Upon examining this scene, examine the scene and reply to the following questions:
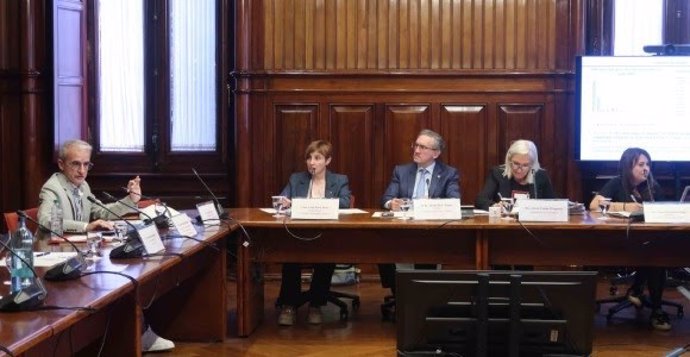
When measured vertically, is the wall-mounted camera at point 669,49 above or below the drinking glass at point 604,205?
above

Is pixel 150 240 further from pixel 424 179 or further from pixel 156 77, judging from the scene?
pixel 156 77

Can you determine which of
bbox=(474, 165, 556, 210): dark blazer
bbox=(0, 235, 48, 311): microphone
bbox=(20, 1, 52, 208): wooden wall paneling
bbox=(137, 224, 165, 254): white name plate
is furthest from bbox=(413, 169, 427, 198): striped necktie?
bbox=(0, 235, 48, 311): microphone

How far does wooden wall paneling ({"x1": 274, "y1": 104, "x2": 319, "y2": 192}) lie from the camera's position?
6922 millimetres

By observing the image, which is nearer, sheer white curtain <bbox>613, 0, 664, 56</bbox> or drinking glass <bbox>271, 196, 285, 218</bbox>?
drinking glass <bbox>271, 196, 285, 218</bbox>

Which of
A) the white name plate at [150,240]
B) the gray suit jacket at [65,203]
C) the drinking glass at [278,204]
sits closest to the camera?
the white name plate at [150,240]

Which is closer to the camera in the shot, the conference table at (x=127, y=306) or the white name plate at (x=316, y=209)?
the conference table at (x=127, y=306)

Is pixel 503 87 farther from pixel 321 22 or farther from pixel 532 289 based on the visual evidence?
pixel 532 289

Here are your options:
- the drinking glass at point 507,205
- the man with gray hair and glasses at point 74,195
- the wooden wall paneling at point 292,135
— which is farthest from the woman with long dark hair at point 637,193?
the man with gray hair and glasses at point 74,195

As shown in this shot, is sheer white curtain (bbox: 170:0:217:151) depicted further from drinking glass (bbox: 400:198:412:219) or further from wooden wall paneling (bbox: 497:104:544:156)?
drinking glass (bbox: 400:198:412:219)

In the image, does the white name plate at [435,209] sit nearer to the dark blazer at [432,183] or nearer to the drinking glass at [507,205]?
the drinking glass at [507,205]

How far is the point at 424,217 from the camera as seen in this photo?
503cm

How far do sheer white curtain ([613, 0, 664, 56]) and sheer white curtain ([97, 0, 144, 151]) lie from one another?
11.9ft

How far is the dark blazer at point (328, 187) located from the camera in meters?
5.84

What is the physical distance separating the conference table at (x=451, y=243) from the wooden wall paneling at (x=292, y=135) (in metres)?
1.74
